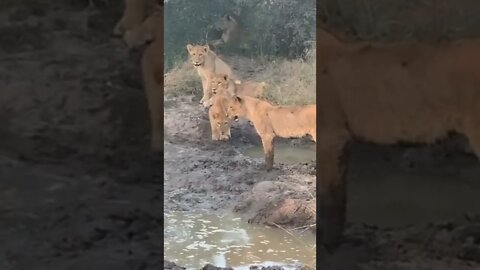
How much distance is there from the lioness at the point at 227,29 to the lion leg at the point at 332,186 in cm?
263

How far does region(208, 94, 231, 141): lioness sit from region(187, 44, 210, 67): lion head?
0.32 meters

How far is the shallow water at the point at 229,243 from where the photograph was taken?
218cm

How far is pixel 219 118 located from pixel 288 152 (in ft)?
1.60

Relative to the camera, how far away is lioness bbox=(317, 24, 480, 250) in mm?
903

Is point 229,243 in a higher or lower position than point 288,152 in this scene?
lower

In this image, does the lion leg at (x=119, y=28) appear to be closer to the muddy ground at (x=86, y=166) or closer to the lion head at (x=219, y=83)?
the muddy ground at (x=86, y=166)

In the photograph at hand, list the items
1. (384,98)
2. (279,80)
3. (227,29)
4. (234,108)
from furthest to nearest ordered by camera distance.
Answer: (234,108), (279,80), (227,29), (384,98)

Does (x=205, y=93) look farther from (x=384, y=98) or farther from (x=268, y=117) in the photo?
(x=384, y=98)

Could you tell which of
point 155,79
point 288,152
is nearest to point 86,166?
point 155,79

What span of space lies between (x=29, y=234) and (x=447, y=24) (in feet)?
2.12

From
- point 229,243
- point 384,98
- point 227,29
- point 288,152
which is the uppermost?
point 227,29

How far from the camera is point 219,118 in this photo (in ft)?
13.9

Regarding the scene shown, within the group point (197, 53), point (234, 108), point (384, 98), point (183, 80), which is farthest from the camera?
point (234, 108)

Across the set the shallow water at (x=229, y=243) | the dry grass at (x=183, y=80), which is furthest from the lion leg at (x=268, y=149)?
the shallow water at (x=229, y=243)
